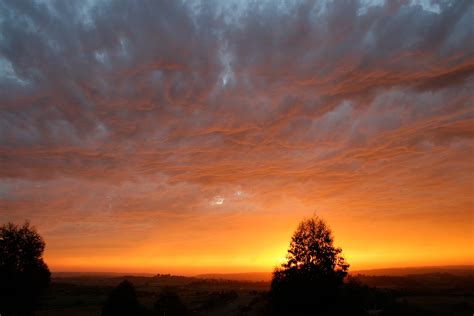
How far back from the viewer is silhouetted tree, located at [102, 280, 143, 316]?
146ft

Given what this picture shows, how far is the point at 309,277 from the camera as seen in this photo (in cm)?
3934

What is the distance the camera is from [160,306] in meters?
50.7

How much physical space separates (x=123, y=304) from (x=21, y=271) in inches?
673

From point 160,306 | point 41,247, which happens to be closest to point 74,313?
point 41,247

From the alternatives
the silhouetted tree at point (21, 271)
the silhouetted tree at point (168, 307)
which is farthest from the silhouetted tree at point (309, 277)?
the silhouetted tree at point (21, 271)

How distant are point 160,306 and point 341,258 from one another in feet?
92.2

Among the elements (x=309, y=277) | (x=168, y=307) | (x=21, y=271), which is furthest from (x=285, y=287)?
(x=21, y=271)

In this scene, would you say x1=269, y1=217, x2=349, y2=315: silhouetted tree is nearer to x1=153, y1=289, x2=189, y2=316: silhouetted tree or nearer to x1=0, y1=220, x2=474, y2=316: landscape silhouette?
x1=0, y1=220, x2=474, y2=316: landscape silhouette

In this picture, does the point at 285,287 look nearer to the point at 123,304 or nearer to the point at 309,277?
the point at 309,277

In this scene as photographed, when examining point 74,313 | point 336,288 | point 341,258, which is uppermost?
point 341,258

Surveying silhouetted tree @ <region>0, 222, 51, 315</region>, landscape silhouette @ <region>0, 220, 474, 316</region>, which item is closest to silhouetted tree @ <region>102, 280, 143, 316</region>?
landscape silhouette @ <region>0, 220, 474, 316</region>

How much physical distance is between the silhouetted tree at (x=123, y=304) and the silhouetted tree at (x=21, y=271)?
11.9 metres

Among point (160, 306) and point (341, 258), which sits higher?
point (341, 258)

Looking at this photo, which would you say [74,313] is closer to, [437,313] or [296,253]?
[296,253]
